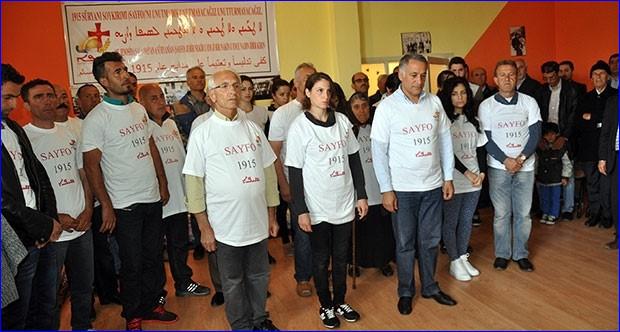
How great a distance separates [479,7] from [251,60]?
3.34 m

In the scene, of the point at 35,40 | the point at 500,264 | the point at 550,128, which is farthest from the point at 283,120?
the point at 35,40

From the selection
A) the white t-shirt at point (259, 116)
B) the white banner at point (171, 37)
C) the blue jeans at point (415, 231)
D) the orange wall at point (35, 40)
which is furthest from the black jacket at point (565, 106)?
the orange wall at point (35, 40)

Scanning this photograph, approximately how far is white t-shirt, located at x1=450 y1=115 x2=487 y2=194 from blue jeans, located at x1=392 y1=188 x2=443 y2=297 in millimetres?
527

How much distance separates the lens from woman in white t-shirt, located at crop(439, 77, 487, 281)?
3.19 metres

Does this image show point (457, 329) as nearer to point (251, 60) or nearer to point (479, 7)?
point (251, 60)

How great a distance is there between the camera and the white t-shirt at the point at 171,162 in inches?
122

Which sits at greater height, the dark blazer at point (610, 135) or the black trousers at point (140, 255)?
the dark blazer at point (610, 135)

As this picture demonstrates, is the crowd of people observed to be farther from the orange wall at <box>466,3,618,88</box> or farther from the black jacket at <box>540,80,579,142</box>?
the orange wall at <box>466,3,618,88</box>

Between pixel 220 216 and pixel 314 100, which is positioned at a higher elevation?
pixel 314 100

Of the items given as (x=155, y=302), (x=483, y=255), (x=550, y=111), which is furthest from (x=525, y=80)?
(x=155, y=302)

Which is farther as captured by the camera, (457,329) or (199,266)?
(199,266)

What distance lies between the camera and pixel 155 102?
10.1 ft

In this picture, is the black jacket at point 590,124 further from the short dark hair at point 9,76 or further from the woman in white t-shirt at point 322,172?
the short dark hair at point 9,76

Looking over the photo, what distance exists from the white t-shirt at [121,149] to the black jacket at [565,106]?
3962 millimetres
